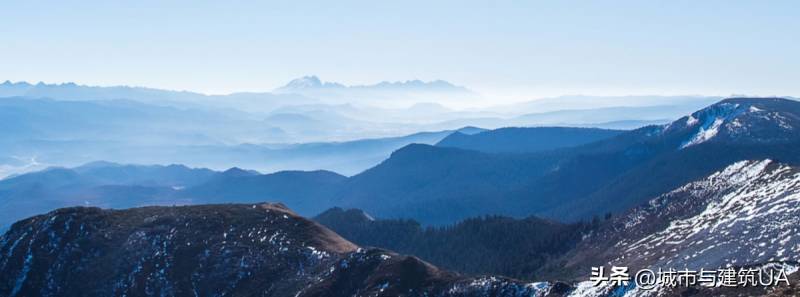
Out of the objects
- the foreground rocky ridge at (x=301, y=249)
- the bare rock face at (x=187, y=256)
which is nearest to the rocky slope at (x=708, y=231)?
the foreground rocky ridge at (x=301, y=249)

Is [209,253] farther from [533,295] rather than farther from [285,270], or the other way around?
[533,295]

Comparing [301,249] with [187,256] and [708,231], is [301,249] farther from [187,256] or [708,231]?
[708,231]

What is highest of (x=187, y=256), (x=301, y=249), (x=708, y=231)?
(x=708, y=231)

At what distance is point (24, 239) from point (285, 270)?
212 ft

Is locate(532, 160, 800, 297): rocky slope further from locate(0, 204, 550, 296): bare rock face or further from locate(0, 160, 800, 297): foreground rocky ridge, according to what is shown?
locate(0, 204, 550, 296): bare rock face

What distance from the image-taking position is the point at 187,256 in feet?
496

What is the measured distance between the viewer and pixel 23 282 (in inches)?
5910

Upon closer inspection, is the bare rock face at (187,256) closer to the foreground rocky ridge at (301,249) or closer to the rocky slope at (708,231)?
the foreground rocky ridge at (301,249)

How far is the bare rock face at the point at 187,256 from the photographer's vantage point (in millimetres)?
128375

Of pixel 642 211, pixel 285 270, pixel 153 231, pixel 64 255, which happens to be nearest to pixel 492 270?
pixel 642 211

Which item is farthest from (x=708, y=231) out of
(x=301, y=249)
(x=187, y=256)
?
(x=187, y=256)

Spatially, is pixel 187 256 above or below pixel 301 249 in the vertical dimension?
below

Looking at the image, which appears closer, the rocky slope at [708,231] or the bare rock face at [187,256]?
the rocky slope at [708,231]

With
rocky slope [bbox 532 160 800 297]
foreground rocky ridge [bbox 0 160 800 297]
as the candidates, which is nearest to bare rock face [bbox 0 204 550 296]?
foreground rocky ridge [bbox 0 160 800 297]
